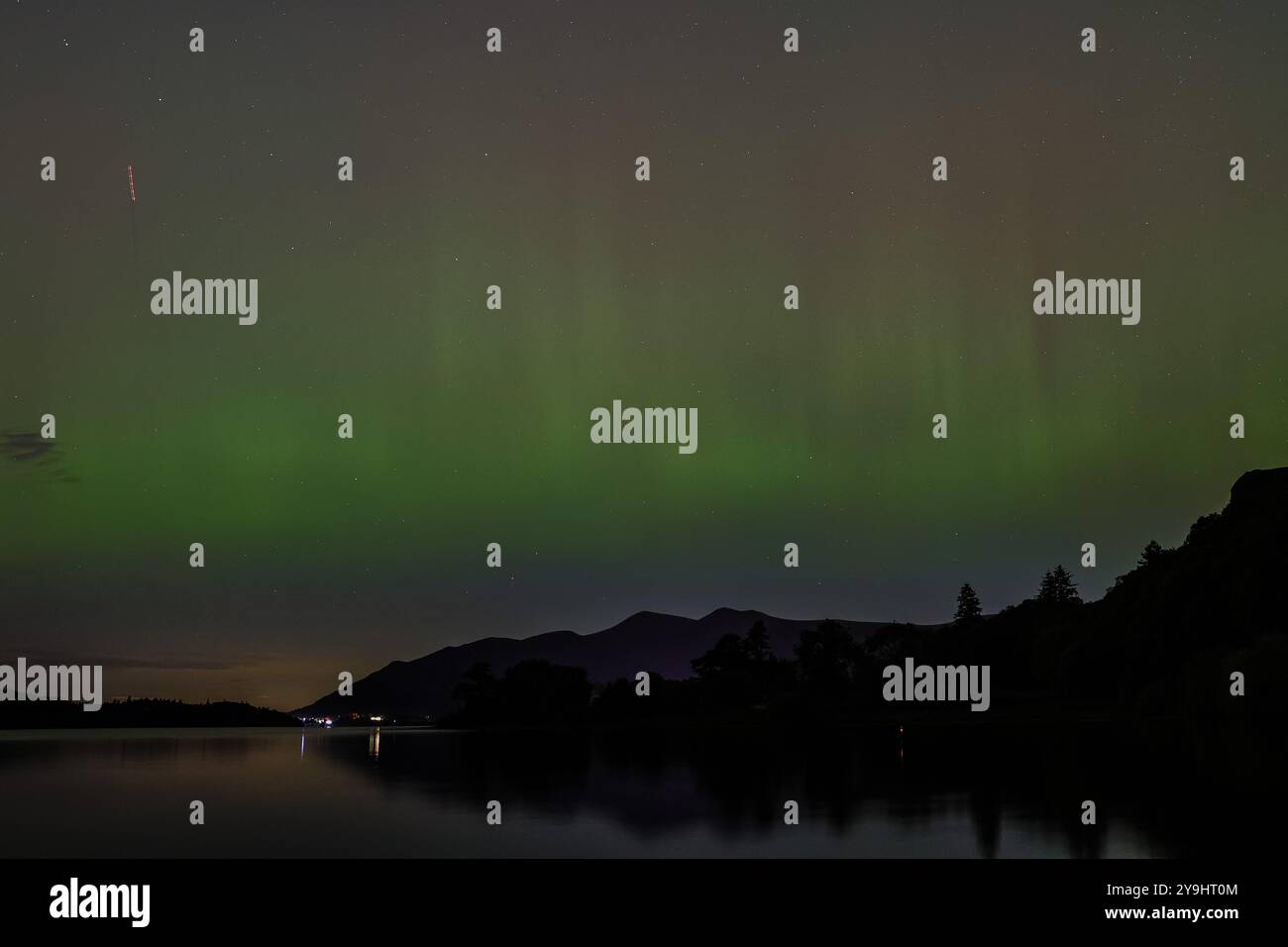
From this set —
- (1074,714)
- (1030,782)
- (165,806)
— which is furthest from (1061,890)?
(1074,714)

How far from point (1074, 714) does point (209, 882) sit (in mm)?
153656

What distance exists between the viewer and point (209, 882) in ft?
78.8

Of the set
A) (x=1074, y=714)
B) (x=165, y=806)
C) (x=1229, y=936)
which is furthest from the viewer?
(x=1074, y=714)

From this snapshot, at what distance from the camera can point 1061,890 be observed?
23.5 metres

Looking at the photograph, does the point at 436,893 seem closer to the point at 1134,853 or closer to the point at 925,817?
the point at 1134,853

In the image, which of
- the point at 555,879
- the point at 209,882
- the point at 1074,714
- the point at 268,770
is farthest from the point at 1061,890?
the point at 1074,714

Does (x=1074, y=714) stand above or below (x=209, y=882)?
below

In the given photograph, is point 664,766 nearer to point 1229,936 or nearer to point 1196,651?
point 1229,936

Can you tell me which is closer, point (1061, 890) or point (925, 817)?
point (1061, 890)

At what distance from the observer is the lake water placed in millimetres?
37250

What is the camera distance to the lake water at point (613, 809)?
37.2m

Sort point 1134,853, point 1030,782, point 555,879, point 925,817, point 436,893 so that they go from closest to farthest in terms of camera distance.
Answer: point 555,879
point 436,893
point 1134,853
point 925,817
point 1030,782

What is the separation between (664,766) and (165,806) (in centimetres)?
3576

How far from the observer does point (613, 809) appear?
161 ft
